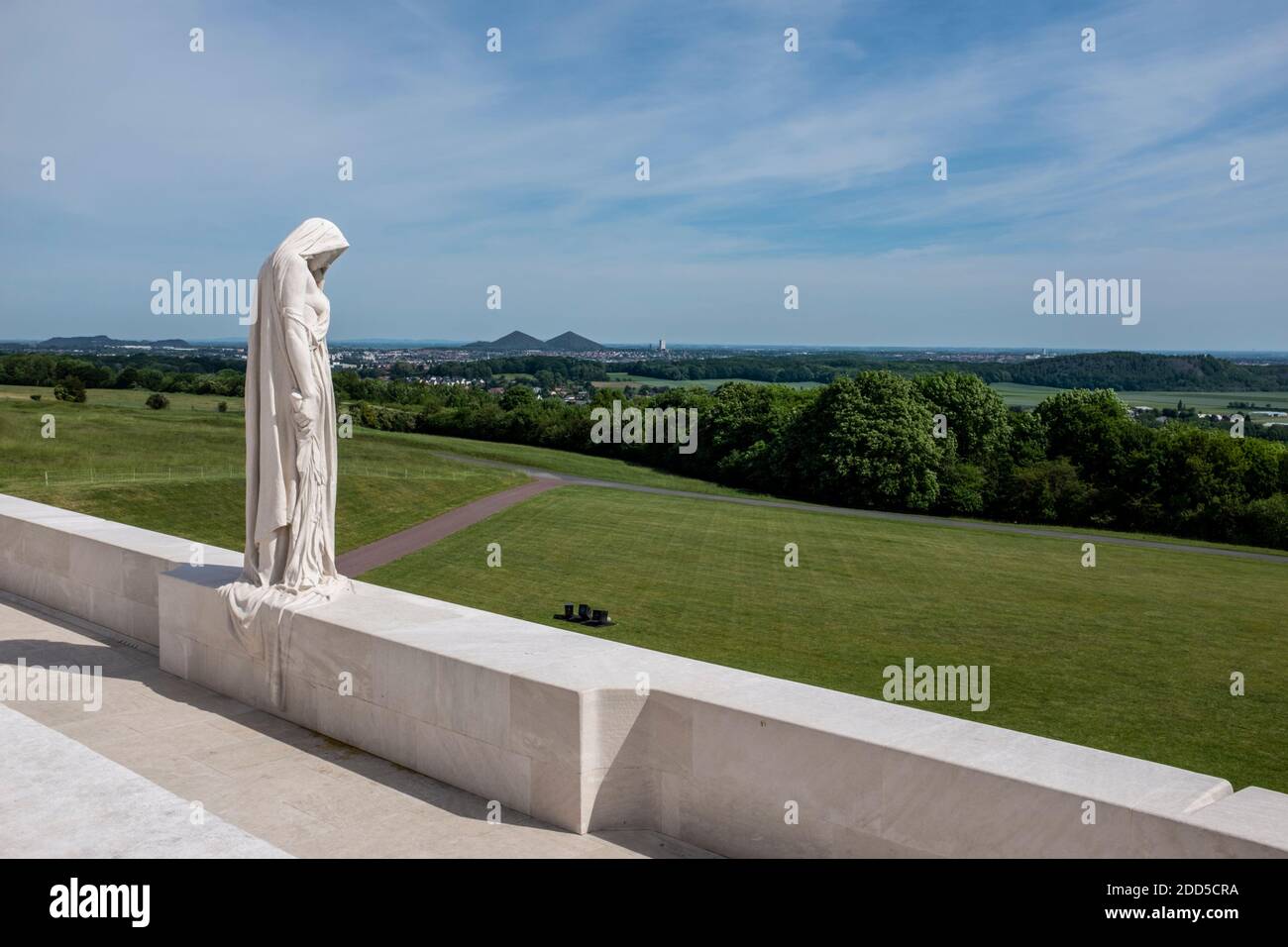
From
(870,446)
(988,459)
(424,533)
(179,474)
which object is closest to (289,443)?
(424,533)

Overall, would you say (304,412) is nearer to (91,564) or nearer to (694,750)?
(694,750)

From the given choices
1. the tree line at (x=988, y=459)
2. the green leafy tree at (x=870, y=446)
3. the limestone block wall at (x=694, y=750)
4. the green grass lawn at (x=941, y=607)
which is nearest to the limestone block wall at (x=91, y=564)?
the limestone block wall at (x=694, y=750)

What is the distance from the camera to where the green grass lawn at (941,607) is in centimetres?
2042

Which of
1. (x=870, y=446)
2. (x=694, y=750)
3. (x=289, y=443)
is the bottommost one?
(x=870, y=446)

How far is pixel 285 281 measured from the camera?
7.59 m

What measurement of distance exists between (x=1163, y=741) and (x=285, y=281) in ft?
56.2

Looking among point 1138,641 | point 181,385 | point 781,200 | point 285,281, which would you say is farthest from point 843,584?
point 781,200

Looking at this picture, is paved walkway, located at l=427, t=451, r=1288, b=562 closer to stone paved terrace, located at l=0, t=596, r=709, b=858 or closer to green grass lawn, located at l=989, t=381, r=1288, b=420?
green grass lawn, located at l=989, t=381, r=1288, b=420

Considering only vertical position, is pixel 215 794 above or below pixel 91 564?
below

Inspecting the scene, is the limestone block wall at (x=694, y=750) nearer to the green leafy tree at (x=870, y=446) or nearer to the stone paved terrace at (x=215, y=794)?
the stone paved terrace at (x=215, y=794)

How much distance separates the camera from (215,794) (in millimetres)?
6316

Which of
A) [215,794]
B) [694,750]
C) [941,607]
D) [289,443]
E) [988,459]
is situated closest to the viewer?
[694,750]

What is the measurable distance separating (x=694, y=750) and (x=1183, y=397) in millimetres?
111396

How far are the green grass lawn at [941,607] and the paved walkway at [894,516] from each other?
111 inches
